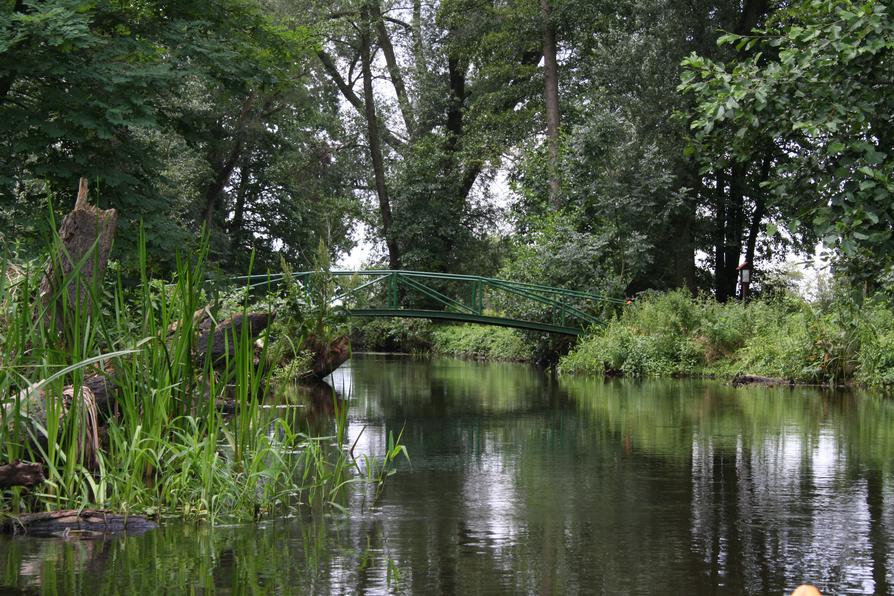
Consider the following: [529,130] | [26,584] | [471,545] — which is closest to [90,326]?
[26,584]

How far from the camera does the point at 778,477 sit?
22.4ft

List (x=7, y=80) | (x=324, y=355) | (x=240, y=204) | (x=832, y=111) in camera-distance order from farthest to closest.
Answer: (x=240, y=204) → (x=324, y=355) → (x=7, y=80) → (x=832, y=111)

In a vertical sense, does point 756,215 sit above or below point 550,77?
below

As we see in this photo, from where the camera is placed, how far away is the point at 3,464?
16.0ft

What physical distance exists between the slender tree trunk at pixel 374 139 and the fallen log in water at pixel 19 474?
83.4ft

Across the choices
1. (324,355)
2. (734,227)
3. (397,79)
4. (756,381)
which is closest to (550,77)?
(734,227)

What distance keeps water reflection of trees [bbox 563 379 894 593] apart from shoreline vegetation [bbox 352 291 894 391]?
2098 mm

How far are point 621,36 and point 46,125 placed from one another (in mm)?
15280

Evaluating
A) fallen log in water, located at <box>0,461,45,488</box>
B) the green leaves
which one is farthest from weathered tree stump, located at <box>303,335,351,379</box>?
fallen log in water, located at <box>0,461,45,488</box>

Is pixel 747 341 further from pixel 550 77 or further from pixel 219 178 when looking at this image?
pixel 219 178

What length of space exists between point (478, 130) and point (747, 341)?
14219 millimetres

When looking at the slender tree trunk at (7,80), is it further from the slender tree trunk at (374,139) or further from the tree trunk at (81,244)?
the slender tree trunk at (374,139)

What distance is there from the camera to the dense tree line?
25.3ft

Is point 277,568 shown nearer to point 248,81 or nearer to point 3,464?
point 3,464
